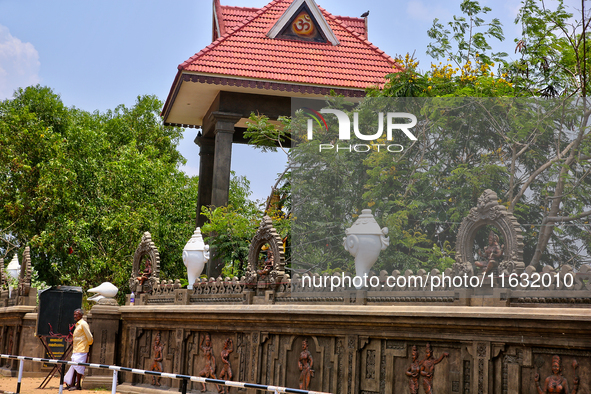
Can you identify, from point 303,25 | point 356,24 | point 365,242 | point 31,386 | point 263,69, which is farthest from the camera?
point 356,24

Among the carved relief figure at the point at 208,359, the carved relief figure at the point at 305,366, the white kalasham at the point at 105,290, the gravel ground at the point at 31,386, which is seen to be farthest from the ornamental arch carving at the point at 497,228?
the white kalasham at the point at 105,290

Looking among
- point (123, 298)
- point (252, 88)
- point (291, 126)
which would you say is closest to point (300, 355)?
point (291, 126)

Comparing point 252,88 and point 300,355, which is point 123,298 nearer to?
point 252,88

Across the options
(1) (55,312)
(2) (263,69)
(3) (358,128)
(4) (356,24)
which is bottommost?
(1) (55,312)

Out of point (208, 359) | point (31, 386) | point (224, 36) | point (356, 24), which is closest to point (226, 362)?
point (208, 359)

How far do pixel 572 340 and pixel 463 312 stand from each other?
1.26 meters

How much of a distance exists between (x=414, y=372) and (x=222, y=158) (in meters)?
10.7

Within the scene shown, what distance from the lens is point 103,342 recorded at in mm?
14570

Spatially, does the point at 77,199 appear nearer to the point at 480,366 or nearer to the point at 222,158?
the point at 222,158

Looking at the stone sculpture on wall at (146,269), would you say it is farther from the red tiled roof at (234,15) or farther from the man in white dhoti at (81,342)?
the red tiled roof at (234,15)

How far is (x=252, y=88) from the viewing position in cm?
1805

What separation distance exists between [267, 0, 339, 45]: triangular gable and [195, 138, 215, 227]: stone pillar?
419 cm

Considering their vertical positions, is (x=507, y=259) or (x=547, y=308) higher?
(x=507, y=259)

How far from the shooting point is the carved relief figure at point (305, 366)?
991 cm
